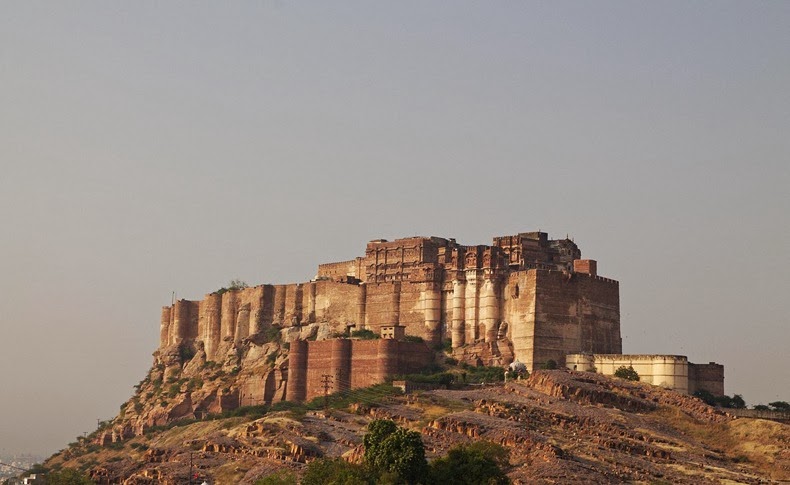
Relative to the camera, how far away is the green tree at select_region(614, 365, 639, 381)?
320ft

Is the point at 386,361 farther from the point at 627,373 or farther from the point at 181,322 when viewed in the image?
the point at 181,322

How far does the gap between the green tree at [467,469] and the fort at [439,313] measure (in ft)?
91.2

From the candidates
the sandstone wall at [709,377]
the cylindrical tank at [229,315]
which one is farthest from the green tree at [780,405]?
the cylindrical tank at [229,315]

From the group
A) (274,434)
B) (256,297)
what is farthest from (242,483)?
(256,297)

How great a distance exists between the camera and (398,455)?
7212 centimetres

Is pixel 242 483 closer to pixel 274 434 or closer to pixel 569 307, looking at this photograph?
pixel 274 434

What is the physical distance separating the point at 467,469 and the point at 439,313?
37619mm

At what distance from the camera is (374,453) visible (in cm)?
7294

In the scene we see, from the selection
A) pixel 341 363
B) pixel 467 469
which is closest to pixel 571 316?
pixel 341 363

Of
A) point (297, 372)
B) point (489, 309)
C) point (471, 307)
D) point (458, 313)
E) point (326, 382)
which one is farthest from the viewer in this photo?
point (297, 372)

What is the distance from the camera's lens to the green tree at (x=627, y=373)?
9769 centimetres

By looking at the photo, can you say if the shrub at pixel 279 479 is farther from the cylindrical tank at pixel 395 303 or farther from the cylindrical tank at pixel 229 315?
the cylindrical tank at pixel 229 315

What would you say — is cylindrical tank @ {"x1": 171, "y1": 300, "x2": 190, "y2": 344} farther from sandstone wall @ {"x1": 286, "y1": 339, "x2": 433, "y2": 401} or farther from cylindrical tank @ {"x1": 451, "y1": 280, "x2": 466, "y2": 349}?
cylindrical tank @ {"x1": 451, "y1": 280, "x2": 466, "y2": 349}

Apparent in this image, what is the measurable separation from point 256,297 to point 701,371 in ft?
134
